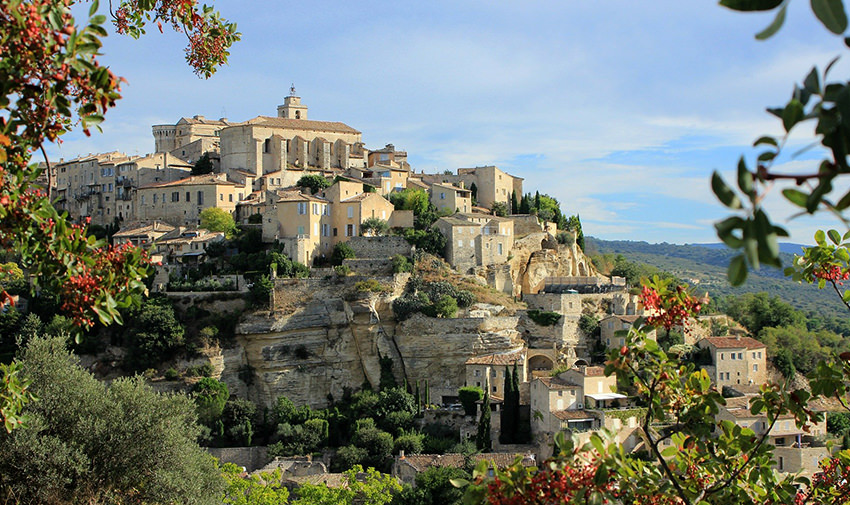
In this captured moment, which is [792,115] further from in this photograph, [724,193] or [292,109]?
[292,109]

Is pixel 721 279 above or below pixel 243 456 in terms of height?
above

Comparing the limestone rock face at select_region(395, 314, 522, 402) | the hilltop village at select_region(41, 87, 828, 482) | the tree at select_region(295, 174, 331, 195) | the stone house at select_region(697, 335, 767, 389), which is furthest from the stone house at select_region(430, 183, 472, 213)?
the stone house at select_region(697, 335, 767, 389)

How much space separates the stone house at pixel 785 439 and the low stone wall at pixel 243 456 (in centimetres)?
1827

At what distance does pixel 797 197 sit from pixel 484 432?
30.7 metres

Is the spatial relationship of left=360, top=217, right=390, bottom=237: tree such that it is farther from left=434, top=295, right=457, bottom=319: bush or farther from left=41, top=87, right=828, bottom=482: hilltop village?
left=434, top=295, right=457, bottom=319: bush

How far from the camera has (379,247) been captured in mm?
40469

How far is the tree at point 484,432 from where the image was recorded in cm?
3234

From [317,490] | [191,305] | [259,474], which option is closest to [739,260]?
[317,490]

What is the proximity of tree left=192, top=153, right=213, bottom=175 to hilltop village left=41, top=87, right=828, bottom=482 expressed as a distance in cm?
445

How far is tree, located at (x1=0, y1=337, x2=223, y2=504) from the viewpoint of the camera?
1542cm

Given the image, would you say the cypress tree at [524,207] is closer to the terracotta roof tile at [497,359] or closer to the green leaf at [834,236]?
Result: the terracotta roof tile at [497,359]

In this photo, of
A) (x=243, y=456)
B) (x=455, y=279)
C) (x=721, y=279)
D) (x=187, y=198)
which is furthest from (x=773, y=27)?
(x=721, y=279)

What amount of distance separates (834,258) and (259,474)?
25.8 metres

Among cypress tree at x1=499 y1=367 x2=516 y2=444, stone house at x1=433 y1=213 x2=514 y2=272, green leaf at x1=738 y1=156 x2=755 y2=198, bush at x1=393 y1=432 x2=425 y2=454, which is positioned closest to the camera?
green leaf at x1=738 y1=156 x2=755 y2=198
